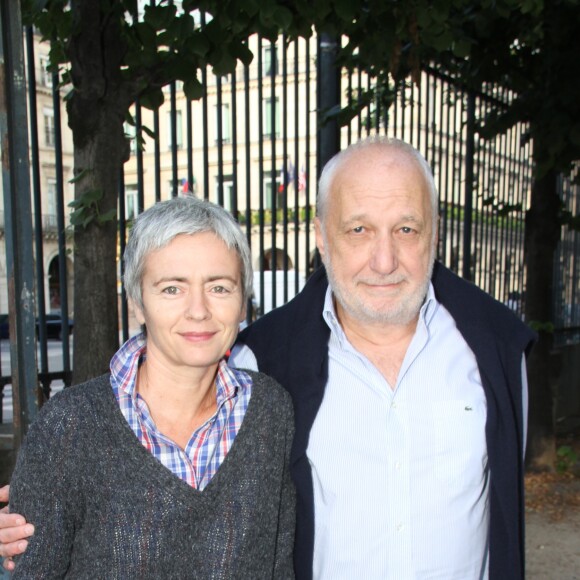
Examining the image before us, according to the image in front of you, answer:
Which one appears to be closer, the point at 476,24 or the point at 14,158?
the point at 14,158

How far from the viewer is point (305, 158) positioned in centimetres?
446

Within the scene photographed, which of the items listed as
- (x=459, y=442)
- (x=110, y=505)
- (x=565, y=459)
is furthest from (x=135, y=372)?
(x=565, y=459)

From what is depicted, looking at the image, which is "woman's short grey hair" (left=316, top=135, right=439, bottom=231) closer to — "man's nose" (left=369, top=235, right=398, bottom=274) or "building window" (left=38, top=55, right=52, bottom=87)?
"man's nose" (left=369, top=235, right=398, bottom=274)

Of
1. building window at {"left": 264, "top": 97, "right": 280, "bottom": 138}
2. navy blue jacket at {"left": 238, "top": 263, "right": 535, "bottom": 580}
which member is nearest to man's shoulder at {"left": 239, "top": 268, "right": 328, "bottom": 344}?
navy blue jacket at {"left": 238, "top": 263, "right": 535, "bottom": 580}

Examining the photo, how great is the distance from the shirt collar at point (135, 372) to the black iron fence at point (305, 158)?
3.45 ft

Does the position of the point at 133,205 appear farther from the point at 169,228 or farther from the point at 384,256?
the point at 169,228

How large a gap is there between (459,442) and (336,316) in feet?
1.88

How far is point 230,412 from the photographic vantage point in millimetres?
1725

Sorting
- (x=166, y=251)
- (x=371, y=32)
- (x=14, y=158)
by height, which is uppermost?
(x=371, y=32)

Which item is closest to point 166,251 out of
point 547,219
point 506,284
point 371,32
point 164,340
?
point 164,340

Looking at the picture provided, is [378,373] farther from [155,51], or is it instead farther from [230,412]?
[155,51]

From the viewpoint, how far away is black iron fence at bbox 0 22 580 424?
3.23 meters

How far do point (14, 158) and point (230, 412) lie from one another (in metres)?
0.91

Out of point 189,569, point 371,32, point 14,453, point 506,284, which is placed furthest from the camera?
point 506,284
